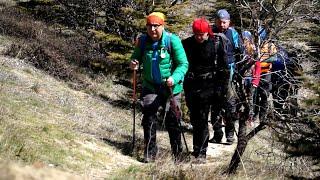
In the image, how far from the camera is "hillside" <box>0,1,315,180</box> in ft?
20.2

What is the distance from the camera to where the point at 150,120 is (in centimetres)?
742

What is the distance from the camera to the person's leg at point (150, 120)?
7.35 meters

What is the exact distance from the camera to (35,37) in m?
14.2

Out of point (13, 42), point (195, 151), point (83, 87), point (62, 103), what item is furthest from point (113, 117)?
point (13, 42)

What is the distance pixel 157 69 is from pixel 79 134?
5.28 ft

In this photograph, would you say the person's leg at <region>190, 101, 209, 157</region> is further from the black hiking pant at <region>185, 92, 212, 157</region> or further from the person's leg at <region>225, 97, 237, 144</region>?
the person's leg at <region>225, 97, 237, 144</region>

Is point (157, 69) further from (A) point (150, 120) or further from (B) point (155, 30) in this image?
(A) point (150, 120)

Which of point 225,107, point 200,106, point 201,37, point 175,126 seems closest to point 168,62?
point 201,37

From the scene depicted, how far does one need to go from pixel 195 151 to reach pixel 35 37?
25.2 ft

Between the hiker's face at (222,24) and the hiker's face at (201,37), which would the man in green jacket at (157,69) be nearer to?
the hiker's face at (201,37)

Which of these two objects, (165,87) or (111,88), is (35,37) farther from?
(165,87)

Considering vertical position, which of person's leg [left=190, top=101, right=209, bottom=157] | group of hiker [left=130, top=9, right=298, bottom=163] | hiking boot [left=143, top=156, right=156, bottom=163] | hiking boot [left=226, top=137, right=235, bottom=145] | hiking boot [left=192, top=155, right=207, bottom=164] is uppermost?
group of hiker [left=130, top=9, right=298, bottom=163]

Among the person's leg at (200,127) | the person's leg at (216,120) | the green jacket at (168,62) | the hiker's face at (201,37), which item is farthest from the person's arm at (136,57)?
the person's leg at (216,120)

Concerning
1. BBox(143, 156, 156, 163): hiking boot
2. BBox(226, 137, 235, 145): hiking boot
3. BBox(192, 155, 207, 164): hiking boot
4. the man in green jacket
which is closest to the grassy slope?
BBox(143, 156, 156, 163): hiking boot
